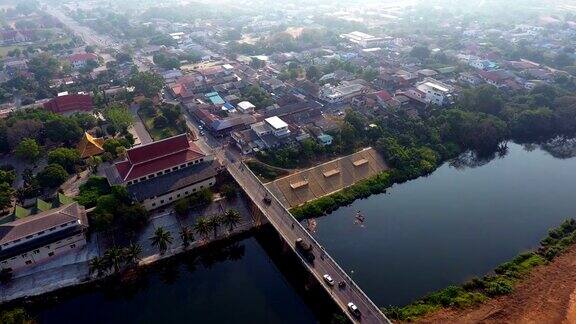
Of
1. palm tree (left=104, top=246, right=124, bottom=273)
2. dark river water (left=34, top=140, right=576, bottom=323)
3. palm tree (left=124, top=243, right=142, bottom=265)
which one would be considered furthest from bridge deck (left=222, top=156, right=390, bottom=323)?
palm tree (left=104, top=246, right=124, bottom=273)

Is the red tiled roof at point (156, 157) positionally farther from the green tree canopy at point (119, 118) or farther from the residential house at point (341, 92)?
the residential house at point (341, 92)

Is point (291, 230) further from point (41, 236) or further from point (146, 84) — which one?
point (146, 84)

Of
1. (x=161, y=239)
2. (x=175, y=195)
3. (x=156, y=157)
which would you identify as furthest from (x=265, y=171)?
(x=161, y=239)

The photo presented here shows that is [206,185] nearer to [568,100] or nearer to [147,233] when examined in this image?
[147,233]

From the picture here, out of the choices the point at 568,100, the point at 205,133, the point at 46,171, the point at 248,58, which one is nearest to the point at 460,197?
the point at 568,100

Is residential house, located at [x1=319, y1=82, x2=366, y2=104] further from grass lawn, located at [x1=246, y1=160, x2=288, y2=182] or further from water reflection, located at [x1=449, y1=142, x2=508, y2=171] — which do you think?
grass lawn, located at [x1=246, y1=160, x2=288, y2=182]
